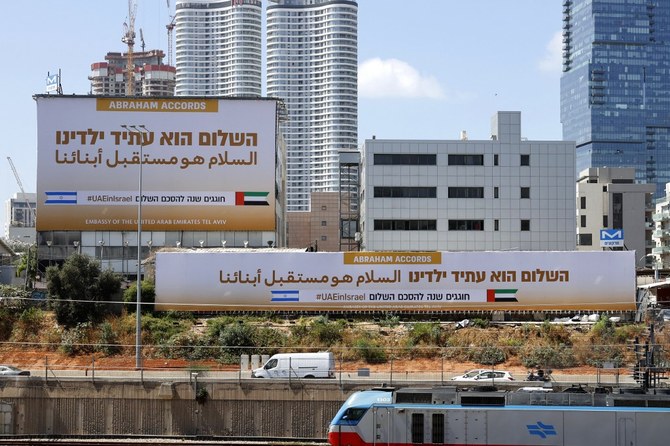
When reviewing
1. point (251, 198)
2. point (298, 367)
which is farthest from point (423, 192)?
point (298, 367)

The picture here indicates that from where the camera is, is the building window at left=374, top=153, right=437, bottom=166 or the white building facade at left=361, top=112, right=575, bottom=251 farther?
the white building facade at left=361, top=112, right=575, bottom=251

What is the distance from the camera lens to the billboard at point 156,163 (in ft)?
252

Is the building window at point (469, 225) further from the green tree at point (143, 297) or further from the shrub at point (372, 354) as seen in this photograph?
the shrub at point (372, 354)

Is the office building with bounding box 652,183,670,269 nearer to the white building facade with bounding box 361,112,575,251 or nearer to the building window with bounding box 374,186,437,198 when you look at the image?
the white building facade with bounding box 361,112,575,251

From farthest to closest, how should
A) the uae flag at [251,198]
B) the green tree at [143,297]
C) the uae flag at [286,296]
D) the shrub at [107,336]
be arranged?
1. the uae flag at [251,198]
2. the green tree at [143,297]
3. the uae flag at [286,296]
4. the shrub at [107,336]

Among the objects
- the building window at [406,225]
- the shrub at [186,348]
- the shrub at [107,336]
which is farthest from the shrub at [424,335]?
the building window at [406,225]

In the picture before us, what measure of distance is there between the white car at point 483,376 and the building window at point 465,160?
38.2 m

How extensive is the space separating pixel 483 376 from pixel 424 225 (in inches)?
1514

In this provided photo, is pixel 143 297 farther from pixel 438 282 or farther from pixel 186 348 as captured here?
pixel 438 282

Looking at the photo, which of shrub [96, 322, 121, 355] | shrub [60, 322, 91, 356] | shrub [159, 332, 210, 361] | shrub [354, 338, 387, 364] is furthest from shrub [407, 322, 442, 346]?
shrub [60, 322, 91, 356]

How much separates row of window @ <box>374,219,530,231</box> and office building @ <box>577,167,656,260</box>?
47.6 m

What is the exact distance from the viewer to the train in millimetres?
30578

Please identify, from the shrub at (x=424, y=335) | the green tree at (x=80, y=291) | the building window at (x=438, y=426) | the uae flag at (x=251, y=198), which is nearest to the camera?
the building window at (x=438, y=426)

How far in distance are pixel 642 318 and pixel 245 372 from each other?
101 feet
